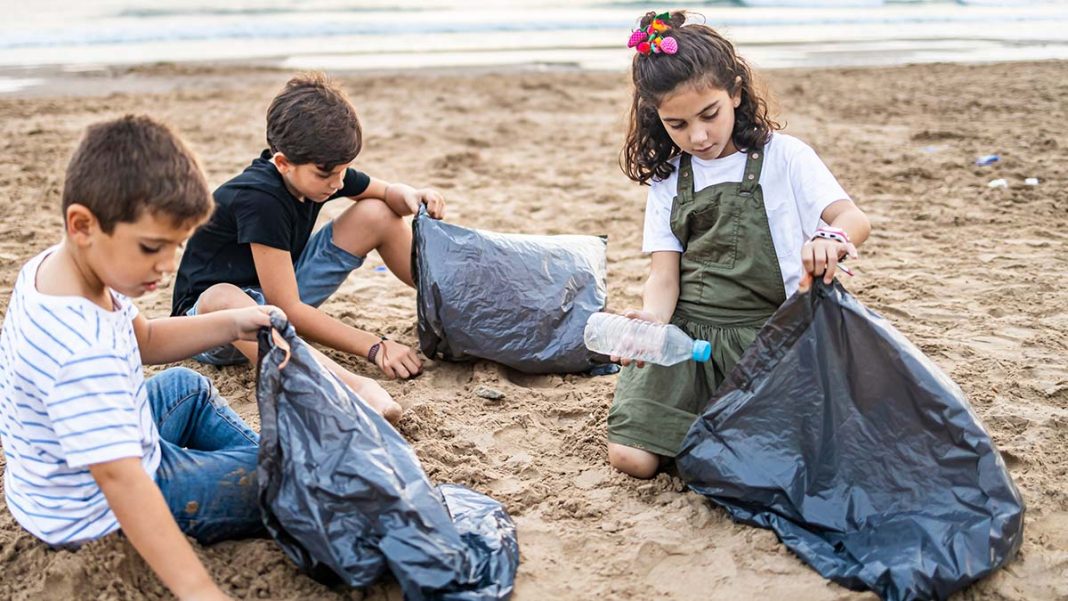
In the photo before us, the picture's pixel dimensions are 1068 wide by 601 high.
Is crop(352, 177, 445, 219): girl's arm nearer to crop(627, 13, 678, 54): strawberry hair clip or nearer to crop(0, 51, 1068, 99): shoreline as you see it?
crop(627, 13, 678, 54): strawberry hair clip

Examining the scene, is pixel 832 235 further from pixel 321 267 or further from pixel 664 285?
pixel 321 267

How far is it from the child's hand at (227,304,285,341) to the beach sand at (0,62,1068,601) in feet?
1.72

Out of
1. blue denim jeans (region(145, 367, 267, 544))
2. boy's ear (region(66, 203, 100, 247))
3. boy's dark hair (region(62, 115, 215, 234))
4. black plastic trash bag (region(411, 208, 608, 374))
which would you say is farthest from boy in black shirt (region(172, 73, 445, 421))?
boy's ear (region(66, 203, 100, 247))

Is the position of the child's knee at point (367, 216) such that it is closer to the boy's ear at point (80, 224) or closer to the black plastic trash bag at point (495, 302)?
the black plastic trash bag at point (495, 302)

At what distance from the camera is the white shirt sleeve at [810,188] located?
8.98 ft

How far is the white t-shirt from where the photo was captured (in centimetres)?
276

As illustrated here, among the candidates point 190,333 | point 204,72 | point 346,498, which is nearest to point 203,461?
point 190,333

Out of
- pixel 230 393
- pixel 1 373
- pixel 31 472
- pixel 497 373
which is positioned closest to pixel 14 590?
pixel 31 472

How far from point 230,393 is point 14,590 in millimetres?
1194

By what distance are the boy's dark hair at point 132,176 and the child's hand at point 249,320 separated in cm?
33

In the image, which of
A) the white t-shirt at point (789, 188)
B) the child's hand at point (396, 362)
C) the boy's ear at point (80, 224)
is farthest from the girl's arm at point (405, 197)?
the boy's ear at point (80, 224)

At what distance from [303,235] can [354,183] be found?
0.28 meters

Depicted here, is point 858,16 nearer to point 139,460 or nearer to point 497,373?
point 497,373

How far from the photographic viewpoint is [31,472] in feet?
6.88
